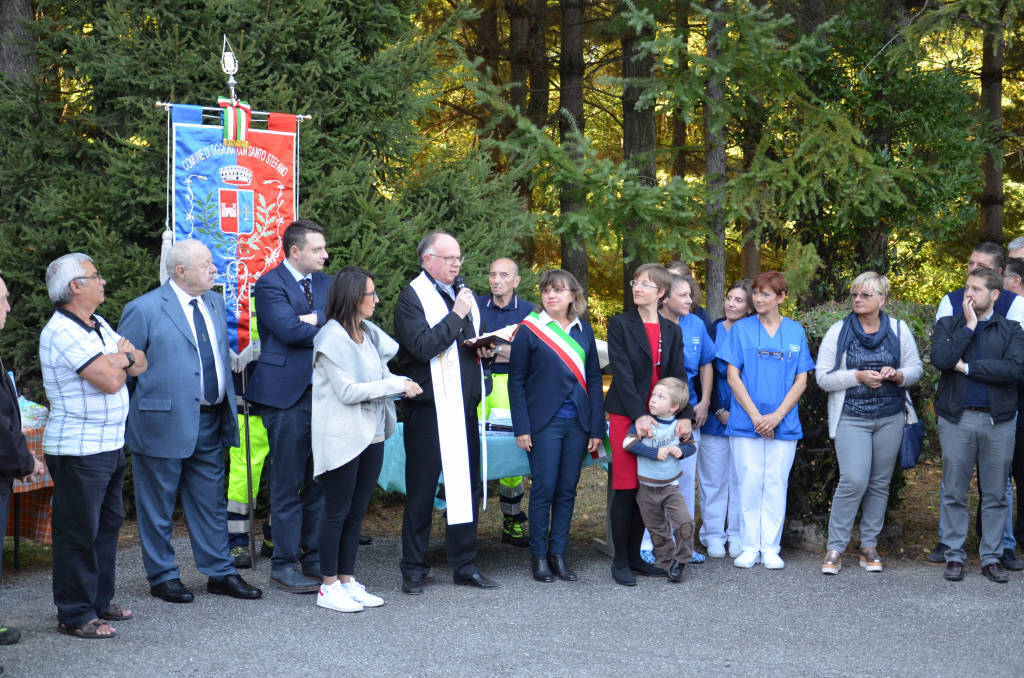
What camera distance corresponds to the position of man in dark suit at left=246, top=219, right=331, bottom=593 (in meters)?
5.79

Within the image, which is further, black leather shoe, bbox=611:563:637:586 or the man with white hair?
black leather shoe, bbox=611:563:637:586

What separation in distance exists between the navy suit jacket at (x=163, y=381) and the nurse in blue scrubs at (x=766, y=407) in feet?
10.9

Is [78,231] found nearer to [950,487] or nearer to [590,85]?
[950,487]

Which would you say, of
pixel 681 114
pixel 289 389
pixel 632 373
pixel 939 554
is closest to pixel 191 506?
pixel 289 389

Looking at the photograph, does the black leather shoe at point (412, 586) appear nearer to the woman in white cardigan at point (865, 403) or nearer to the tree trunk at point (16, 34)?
the woman in white cardigan at point (865, 403)

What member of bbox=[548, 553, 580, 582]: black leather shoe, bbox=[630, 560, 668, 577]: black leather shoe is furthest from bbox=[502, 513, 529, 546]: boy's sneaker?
bbox=[630, 560, 668, 577]: black leather shoe

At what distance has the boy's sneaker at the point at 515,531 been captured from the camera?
7.20m

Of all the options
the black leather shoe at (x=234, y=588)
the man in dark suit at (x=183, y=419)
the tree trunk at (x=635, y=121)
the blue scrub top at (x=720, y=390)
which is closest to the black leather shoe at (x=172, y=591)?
the man in dark suit at (x=183, y=419)

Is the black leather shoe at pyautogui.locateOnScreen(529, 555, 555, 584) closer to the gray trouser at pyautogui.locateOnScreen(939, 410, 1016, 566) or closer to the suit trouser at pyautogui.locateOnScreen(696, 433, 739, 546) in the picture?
the suit trouser at pyautogui.locateOnScreen(696, 433, 739, 546)

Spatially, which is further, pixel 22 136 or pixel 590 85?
pixel 590 85

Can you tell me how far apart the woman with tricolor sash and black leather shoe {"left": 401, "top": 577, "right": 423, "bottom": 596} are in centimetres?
74

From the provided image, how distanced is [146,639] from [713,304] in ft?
31.1

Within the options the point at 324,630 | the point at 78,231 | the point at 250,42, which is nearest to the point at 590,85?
the point at 250,42

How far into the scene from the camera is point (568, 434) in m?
6.15
